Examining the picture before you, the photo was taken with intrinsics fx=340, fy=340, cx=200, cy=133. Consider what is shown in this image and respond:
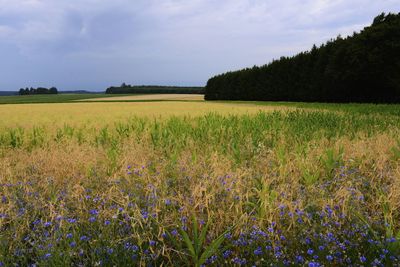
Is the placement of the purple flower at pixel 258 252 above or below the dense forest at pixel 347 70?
below

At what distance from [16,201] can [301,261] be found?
3076 millimetres

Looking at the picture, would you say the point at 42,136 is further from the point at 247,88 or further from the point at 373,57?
the point at 247,88

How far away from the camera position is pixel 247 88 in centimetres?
4500

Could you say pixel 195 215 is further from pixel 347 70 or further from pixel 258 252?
pixel 347 70

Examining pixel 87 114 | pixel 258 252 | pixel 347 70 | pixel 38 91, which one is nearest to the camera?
pixel 258 252

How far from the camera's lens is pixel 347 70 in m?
29.5

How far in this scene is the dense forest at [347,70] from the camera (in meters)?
28.7

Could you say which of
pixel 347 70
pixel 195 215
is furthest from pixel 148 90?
pixel 195 215

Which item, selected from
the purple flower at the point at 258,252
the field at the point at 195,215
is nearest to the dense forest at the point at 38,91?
the field at the point at 195,215

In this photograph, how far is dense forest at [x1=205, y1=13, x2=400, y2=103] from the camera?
94.0 feet

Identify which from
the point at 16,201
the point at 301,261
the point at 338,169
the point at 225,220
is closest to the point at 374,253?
the point at 301,261

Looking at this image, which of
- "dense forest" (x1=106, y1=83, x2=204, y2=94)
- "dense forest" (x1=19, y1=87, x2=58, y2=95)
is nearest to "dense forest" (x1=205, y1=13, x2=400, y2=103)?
"dense forest" (x1=106, y1=83, x2=204, y2=94)

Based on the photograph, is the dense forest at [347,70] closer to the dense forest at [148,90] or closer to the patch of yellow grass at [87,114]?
the patch of yellow grass at [87,114]

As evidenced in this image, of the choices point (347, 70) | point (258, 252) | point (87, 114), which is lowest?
point (258, 252)
